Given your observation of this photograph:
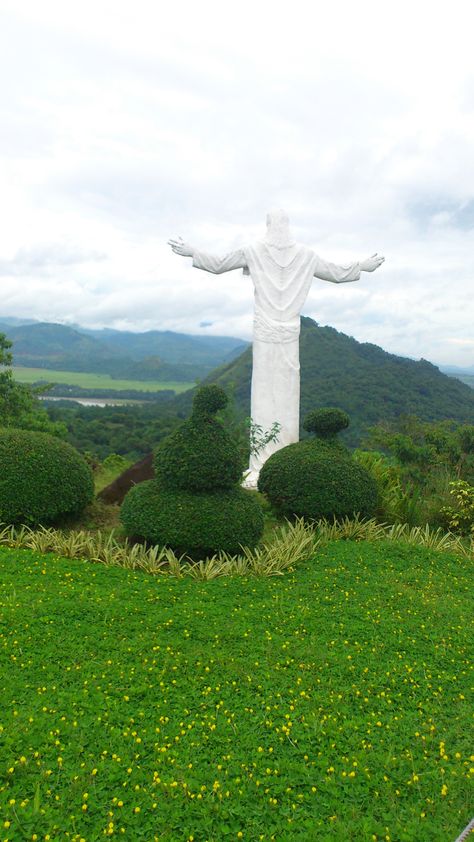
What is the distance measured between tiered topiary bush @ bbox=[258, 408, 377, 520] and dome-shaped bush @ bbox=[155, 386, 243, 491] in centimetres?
111

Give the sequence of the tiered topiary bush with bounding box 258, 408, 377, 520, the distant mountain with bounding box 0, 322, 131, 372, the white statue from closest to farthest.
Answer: the tiered topiary bush with bounding box 258, 408, 377, 520
the white statue
the distant mountain with bounding box 0, 322, 131, 372

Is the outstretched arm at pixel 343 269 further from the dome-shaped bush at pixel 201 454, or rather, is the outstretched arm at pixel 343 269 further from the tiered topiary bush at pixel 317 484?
the dome-shaped bush at pixel 201 454

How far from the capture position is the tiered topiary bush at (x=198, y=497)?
18.1 feet

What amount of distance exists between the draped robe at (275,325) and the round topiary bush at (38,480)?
3.02m

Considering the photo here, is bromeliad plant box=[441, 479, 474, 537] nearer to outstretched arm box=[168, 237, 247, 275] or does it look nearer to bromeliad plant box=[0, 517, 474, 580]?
bromeliad plant box=[0, 517, 474, 580]

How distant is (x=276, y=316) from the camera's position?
28.6 ft

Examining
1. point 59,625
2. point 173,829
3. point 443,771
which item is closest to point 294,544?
point 59,625

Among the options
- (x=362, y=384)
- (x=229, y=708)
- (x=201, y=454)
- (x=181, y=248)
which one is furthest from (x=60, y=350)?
(x=229, y=708)

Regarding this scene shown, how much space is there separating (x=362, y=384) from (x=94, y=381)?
53899 millimetres

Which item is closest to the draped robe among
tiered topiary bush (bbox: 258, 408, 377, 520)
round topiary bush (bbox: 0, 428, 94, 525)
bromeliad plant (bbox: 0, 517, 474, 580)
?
tiered topiary bush (bbox: 258, 408, 377, 520)

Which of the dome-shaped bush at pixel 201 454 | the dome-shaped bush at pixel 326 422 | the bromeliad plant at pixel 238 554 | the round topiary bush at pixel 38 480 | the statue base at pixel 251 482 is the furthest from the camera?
the statue base at pixel 251 482

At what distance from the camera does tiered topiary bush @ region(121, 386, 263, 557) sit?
18.1ft

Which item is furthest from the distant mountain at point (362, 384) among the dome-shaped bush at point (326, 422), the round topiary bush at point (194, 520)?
the round topiary bush at point (194, 520)

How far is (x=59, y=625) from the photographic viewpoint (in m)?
4.08
